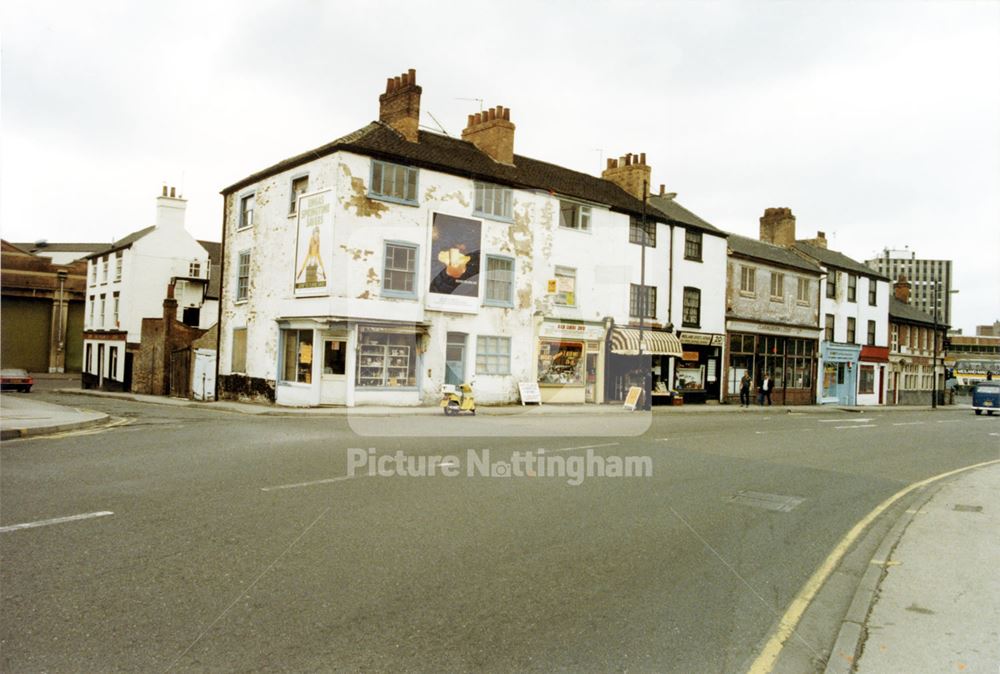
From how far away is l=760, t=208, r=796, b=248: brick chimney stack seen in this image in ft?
144

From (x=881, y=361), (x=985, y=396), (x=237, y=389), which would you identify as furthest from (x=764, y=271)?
(x=237, y=389)

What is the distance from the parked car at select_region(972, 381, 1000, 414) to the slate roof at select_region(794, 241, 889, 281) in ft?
36.4

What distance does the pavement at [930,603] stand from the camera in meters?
4.20

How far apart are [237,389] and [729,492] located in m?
22.0

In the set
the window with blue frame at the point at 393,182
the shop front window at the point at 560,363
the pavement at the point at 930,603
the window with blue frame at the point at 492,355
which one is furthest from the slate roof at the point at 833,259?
the pavement at the point at 930,603

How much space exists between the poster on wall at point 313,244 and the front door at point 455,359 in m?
5.11

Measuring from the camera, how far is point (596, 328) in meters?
29.2

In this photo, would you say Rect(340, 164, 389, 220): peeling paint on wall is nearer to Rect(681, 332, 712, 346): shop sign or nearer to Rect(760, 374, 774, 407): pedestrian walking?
Rect(681, 332, 712, 346): shop sign

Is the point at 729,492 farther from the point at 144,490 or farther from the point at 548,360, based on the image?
the point at 548,360

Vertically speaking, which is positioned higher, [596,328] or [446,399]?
[596,328]

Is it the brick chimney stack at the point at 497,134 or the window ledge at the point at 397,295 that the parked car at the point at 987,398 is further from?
the window ledge at the point at 397,295

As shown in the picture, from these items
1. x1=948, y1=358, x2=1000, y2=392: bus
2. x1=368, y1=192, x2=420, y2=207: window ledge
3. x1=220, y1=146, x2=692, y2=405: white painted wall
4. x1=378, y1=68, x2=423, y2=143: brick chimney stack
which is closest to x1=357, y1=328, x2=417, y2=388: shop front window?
x1=220, y1=146, x2=692, y2=405: white painted wall

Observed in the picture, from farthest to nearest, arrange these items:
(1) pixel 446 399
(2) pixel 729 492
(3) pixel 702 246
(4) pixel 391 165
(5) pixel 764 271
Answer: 1. (5) pixel 764 271
2. (3) pixel 702 246
3. (4) pixel 391 165
4. (1) pixel 446 399
5. (2) pixel 729 492

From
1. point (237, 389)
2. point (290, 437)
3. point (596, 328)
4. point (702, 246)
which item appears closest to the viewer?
point (290, 437)
